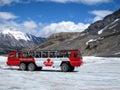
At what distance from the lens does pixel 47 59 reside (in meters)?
34.8

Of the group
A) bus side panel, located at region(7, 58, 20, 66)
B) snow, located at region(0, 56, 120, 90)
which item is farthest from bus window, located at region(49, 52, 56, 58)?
snow, located at region(0, 56, 120, 90)

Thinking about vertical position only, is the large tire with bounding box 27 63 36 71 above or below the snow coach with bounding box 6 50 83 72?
below

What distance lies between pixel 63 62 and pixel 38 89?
54.3 feet

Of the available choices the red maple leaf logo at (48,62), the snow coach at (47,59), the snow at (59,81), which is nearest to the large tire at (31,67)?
the snow coach at (47,59)

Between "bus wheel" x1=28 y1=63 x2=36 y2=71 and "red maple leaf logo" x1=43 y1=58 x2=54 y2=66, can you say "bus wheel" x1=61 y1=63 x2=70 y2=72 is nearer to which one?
"red maple leaf logo" x1=43 y1=58 x2=54 y2=66

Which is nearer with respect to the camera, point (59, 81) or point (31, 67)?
point (59, 81)

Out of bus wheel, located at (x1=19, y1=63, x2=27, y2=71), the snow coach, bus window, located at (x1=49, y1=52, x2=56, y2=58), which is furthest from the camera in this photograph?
bus wheel, located at (x1=19, y1=63, x2=27, y2=71)

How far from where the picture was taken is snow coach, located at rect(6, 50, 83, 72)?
33.8 m

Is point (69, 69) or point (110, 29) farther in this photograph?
point (110, 29)

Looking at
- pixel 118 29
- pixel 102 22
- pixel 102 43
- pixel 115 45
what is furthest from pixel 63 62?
pixel 102 22

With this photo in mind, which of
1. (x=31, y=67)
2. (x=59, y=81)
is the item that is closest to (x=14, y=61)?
(x=31, y=67)

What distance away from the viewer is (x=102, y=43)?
139 meters

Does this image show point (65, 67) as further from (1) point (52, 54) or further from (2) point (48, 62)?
(1) point (52, 54)

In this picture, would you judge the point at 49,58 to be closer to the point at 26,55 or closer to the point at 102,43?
the point at 26,55
